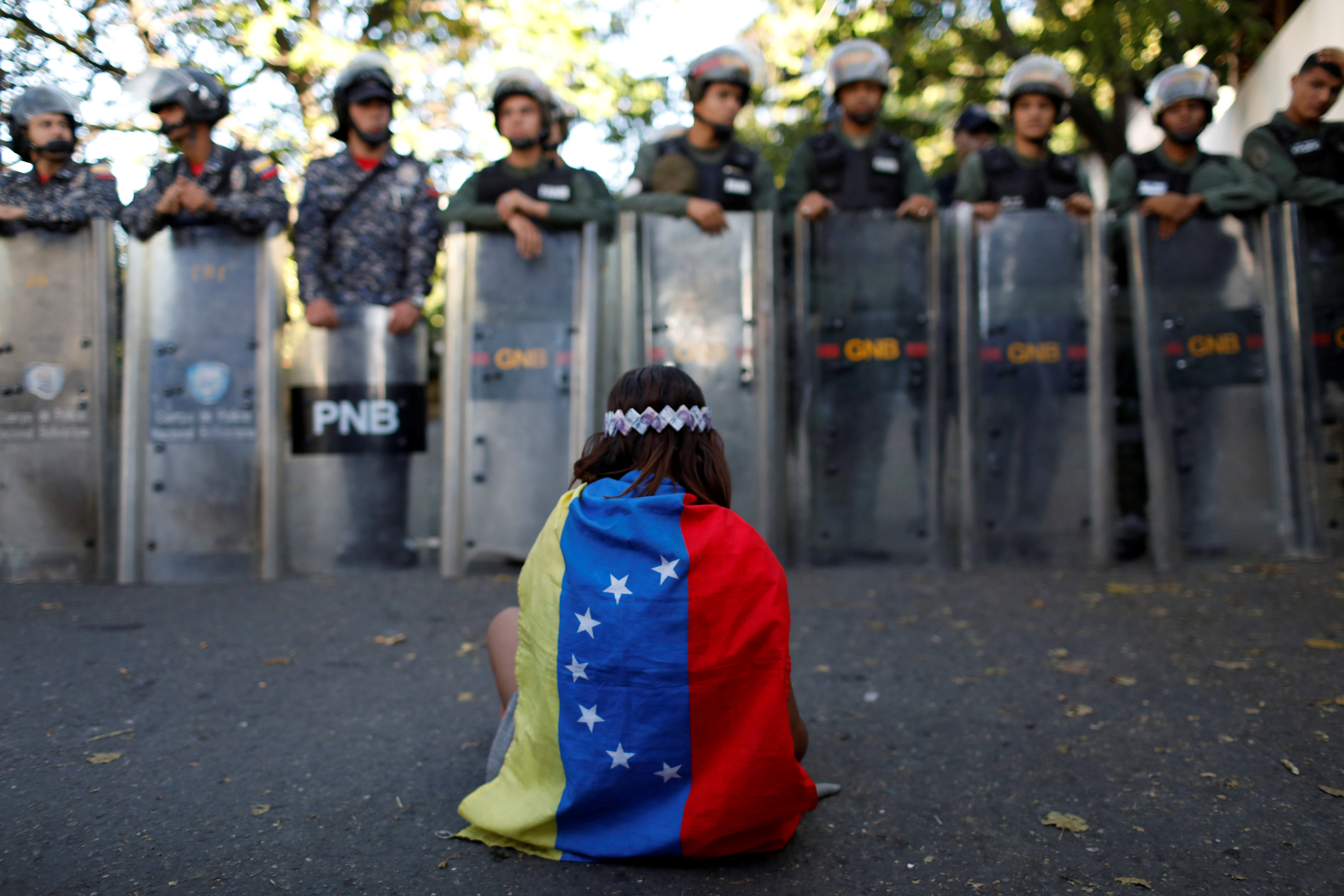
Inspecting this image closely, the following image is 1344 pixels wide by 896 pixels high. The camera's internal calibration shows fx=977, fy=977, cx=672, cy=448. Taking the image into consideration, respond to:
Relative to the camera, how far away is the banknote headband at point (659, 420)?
8.33ft

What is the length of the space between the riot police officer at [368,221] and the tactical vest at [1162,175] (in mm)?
4630

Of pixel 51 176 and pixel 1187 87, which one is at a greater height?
pixel 1187 87

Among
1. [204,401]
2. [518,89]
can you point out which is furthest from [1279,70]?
[204,401]

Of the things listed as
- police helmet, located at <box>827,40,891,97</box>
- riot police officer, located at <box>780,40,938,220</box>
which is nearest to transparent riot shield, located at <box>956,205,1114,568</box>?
riot police officer, located at <box>780,40,938,220</box>

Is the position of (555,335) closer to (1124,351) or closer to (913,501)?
(913,501)

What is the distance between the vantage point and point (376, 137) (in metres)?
6.12

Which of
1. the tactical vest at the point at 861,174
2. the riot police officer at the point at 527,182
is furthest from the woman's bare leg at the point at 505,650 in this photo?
the tactical vest at the point at 861,174

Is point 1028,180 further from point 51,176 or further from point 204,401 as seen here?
point 51,176

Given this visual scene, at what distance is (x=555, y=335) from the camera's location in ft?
19.6

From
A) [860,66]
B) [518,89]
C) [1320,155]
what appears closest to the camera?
[518,89]

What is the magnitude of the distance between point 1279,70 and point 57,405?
34.6 feet

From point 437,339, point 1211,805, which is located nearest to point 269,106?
point 437,339

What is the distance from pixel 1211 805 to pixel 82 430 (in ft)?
19.8

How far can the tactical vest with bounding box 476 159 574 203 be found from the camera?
6.17 m
